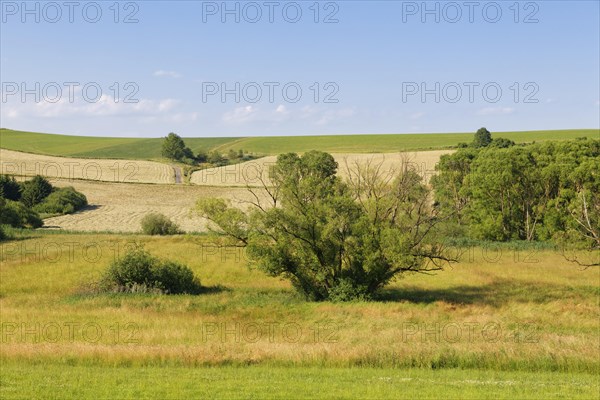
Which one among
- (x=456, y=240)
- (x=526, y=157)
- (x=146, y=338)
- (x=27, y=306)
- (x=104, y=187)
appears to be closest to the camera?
(x=146, y=338)

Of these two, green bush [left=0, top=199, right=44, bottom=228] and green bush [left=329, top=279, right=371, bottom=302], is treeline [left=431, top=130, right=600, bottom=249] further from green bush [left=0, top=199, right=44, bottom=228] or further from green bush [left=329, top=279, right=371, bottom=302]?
green bush [left=0, top=199, right=44, bottom=228]

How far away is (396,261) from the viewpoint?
3238 centimetres

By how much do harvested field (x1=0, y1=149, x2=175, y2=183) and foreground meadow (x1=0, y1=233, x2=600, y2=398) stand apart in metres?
65.9

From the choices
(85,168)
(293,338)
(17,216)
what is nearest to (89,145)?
(85,168)

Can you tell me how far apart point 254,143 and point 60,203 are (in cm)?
9438

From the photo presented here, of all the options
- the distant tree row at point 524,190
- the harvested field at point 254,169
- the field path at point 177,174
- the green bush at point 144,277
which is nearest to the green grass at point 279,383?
the green bush at point 144,277

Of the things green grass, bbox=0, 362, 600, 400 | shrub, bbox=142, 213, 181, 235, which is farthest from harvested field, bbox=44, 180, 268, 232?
green grass, bbox=0, 362, 600, 400

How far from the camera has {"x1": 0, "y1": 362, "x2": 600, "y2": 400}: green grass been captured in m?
14.3

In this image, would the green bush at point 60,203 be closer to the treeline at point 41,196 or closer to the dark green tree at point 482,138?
the treeline at point 41,196

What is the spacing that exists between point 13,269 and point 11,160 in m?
84.2

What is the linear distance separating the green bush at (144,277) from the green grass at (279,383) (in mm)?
16892

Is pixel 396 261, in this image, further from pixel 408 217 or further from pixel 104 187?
pixel 104 187

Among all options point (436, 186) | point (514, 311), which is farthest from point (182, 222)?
point (514, 311)

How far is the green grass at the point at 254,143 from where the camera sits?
152 metres
